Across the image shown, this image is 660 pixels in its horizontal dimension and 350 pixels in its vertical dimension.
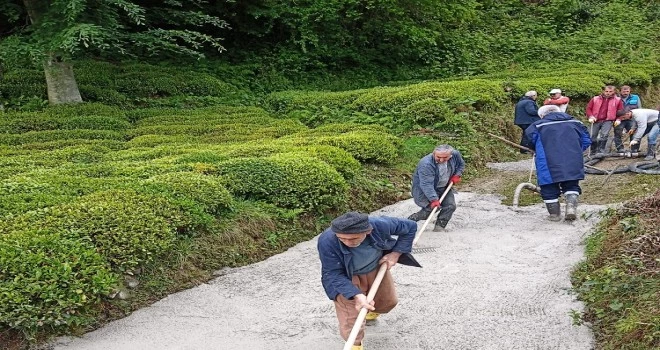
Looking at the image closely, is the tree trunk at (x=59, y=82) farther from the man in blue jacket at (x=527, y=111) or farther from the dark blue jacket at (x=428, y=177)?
the man in blue jacket at (x=527, y=111)

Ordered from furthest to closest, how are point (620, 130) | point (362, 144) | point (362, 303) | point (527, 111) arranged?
→ point (527, 111) < point (620, 130) < point (362, 144) < point (362, 303)

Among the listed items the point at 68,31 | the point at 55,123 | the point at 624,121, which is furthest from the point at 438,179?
the point at 55,123

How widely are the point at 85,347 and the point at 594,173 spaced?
9857 millimetres

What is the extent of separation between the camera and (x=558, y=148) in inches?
328

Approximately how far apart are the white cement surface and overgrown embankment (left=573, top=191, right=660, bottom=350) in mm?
225

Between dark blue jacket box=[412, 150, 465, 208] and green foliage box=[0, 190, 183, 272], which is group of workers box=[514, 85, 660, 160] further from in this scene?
green foliage box=[0, 190, 183, 272]

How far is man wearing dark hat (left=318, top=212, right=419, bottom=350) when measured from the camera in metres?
4.34

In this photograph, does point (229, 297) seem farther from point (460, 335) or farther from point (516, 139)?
point (516, 139)

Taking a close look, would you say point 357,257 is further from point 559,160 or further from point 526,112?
point 526,112

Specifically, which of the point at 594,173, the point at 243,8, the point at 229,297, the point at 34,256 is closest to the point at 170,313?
the point at 229,297

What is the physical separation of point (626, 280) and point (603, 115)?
9.08m

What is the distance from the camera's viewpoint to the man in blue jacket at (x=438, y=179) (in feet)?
26.0

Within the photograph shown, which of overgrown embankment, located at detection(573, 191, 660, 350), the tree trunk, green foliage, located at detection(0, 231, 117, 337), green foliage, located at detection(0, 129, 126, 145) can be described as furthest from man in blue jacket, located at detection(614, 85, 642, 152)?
the tree trunk

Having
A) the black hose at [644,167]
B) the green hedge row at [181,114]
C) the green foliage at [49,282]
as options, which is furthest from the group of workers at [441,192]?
the green hedge row at [181,114]
